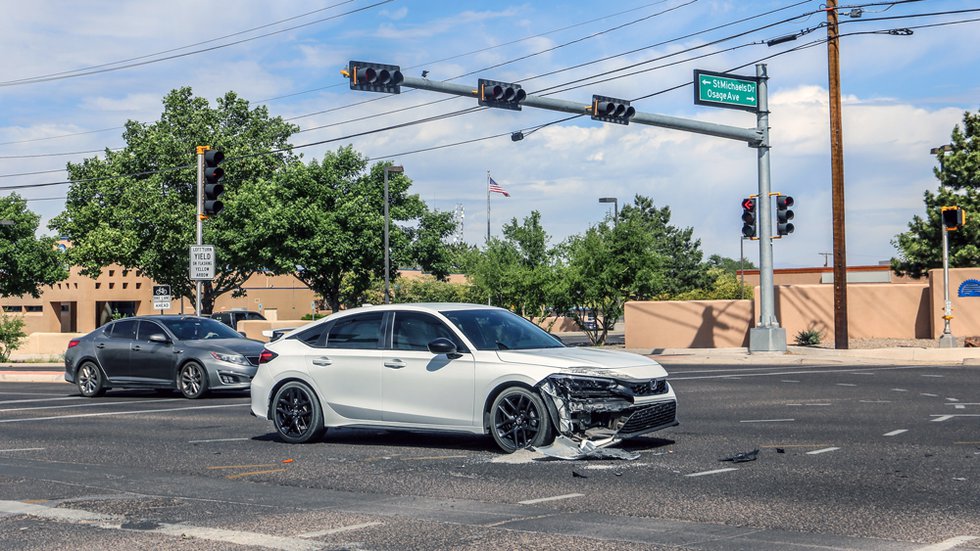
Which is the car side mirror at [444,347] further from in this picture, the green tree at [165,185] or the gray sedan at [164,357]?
the green tree at [165,185]

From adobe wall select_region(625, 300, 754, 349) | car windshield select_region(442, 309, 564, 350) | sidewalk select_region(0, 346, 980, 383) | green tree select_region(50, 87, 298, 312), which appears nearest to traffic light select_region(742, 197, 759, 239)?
sidewalk select_region(0, 346, 980, 383)

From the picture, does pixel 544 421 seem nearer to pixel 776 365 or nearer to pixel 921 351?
pixel 776 365

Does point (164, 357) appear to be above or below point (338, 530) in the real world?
above

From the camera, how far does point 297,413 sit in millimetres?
12445

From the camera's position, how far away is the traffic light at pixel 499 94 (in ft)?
81.0

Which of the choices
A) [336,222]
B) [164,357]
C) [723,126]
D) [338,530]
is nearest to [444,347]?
[338,530]

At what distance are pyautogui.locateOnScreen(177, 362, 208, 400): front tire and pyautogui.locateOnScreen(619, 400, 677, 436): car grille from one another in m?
10.6

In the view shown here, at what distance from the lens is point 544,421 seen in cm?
1073

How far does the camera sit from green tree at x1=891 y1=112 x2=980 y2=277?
4269cm

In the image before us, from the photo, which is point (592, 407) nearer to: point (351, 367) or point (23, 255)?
point (351, 367)

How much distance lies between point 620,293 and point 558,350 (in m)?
31.3

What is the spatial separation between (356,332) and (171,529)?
197 inches

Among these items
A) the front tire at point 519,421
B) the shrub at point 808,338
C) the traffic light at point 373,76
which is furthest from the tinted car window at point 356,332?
the shrub at point 808,338

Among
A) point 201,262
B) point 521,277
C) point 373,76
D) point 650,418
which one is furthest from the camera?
point 521,277
